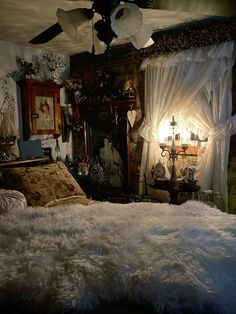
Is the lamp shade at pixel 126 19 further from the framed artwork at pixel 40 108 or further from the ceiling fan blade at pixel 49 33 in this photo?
the framed artwork at pixel 40 108

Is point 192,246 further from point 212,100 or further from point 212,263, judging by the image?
point 212,100

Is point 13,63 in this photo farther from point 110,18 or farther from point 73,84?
point 110,18

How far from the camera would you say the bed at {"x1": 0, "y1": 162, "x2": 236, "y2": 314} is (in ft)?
3.56

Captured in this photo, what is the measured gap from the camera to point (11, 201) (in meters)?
2.24

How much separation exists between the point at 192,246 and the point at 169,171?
7.12ft

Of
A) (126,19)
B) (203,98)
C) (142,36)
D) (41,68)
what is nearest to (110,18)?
(126,19)

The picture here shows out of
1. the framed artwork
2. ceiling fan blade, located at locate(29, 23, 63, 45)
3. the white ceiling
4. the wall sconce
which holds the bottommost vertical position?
the wall sconce

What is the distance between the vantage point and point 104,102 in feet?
12.8

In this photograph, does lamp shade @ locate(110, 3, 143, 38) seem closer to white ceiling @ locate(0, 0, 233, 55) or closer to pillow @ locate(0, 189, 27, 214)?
white ceiling @ locate(0, 0, 233, 55)

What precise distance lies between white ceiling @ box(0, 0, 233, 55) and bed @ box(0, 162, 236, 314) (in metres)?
1.53

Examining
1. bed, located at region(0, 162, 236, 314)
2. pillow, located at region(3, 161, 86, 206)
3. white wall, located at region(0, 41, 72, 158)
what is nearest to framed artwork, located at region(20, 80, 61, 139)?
white wall, located at region(0, 41, 72, 158)

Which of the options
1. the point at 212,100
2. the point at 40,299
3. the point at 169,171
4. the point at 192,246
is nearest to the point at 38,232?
the point at 40,299

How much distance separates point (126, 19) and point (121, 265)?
1.44m

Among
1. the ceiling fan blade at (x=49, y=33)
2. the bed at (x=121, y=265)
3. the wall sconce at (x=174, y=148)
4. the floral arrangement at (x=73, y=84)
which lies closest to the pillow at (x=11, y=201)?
the bed at (x=121, y=265)
